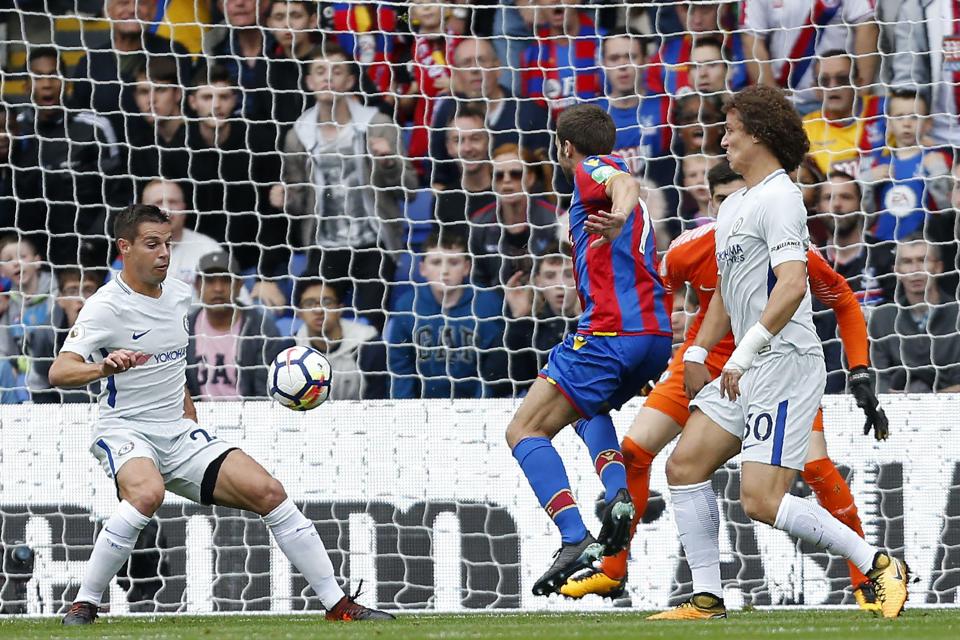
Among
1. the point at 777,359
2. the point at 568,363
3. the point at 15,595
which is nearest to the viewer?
the point at 777,359

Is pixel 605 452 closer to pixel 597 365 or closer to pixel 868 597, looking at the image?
pixel 597 365

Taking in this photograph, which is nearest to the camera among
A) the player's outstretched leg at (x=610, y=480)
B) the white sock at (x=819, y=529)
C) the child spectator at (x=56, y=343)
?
the white sock at (x=819, y=529)

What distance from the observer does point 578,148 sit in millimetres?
5828

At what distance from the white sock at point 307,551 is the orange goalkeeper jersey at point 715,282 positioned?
1835 mm

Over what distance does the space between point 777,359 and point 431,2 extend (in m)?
4.99

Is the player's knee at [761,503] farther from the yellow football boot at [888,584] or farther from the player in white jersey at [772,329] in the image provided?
the yellow football boot at [888,584]

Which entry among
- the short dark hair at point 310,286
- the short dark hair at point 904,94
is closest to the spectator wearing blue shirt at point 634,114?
the short dark hair at point 904,94

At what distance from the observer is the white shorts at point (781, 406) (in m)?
5.20

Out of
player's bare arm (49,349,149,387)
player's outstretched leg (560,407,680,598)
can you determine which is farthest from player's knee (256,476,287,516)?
player's outstretched leg (560,407,680,598)

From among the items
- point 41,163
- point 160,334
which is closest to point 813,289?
point 160,334

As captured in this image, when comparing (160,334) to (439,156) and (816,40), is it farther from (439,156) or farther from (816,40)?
(816,40)

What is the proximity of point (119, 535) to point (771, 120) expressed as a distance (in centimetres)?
306

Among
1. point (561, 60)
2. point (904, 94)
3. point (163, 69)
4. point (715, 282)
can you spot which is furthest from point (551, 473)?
point (163, 69)

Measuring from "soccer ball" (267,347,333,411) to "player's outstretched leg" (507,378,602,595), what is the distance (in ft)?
2.80
